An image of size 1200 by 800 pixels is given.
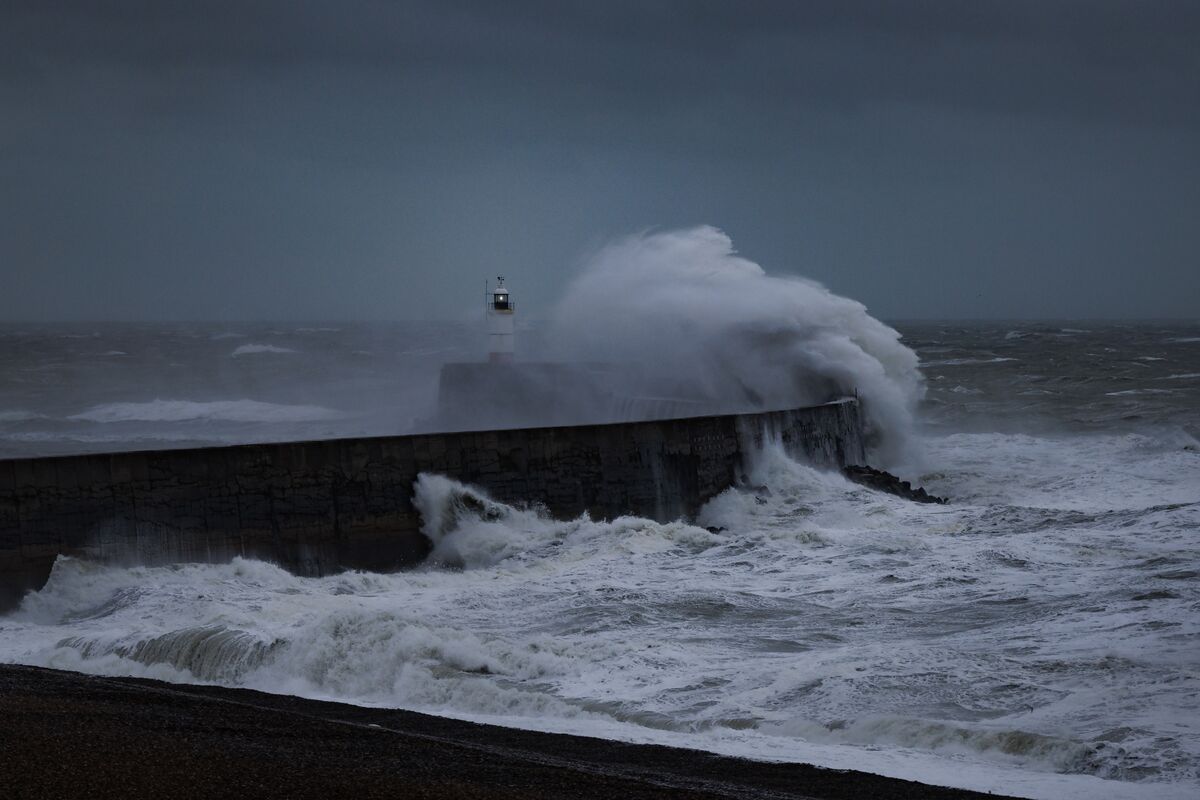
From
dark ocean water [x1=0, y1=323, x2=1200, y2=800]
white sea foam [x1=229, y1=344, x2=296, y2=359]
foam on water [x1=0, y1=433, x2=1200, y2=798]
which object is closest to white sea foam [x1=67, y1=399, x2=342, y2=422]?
dark ocean water [x1=0, y1=323, x2=1200, y2=800]

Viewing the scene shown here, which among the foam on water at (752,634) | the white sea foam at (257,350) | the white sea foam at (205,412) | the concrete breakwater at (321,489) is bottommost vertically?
the foam on water at (752,634)

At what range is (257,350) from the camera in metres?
57.1

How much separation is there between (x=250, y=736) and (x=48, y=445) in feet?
63.1

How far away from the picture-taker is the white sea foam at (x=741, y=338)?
18.4 m

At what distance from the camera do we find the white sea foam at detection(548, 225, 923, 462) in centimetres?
1841

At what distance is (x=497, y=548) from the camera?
10.8 meters

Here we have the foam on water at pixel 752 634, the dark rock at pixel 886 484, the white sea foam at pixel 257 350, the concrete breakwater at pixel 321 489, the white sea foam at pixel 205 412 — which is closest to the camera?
the foam on water at pixel 752 634

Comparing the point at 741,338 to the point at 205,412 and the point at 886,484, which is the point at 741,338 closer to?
the point at 886,484

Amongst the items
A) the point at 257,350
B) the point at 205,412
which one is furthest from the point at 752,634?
the point at 257,350

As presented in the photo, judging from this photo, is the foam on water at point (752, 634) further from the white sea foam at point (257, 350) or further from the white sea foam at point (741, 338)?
the white sea foam at point (257, 350)

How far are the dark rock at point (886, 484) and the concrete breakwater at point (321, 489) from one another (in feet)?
6.34

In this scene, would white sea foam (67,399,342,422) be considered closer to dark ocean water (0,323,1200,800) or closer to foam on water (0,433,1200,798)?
dark ocean water (0,323,1200,800)

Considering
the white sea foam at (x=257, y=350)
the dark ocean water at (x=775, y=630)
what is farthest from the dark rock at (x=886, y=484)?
the white sea foam at (x=257, y=350)

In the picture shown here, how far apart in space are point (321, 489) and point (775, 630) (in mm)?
4403
